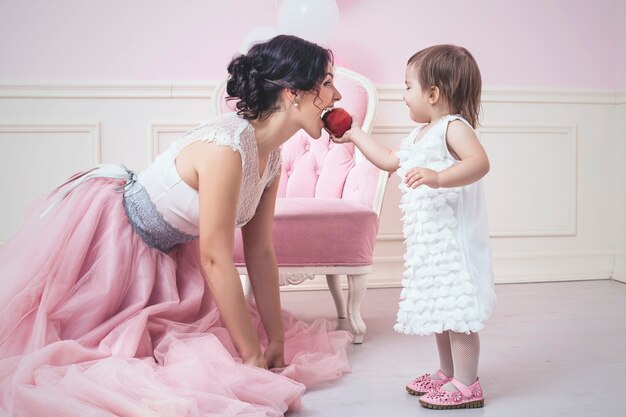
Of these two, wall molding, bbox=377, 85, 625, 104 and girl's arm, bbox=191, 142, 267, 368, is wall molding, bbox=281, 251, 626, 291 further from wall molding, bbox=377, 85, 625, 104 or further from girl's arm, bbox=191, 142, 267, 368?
girl's arm, bbox=191, 142, 267, 368

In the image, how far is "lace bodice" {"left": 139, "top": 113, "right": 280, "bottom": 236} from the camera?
5.68 feet

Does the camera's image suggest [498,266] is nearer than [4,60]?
No

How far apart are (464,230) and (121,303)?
91cm

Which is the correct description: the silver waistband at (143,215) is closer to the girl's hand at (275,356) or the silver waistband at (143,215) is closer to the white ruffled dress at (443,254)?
the girl's hand at (275,356)

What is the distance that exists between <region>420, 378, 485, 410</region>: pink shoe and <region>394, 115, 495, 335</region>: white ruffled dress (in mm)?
156

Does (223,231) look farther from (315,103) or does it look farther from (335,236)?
(335,236)

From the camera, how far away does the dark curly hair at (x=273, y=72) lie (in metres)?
1.75

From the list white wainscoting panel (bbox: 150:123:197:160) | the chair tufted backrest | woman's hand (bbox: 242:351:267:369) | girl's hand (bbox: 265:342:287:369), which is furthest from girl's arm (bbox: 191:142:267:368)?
white wainscoting panel (bbox: 150:123:197:160)

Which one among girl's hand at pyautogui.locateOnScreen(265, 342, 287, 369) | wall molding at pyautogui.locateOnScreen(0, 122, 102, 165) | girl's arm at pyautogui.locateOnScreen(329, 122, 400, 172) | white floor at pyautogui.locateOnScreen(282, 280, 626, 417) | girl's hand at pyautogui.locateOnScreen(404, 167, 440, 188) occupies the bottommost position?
white floor at pyautogui.locateOnScreen(282, 280, 626, 417)

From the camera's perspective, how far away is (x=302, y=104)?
1.78 m

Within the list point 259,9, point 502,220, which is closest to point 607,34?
point 502,220

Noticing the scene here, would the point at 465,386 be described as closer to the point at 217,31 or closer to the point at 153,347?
the point at 153,347

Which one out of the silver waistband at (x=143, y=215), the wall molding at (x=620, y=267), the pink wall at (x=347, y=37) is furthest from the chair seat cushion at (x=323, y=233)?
the wall molding at (x=620, y=267)

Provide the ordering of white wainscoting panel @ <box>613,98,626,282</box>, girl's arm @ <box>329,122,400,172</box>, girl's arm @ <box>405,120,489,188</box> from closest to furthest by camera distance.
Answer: girl's arm @ <box>405,120,489,188</box> → girl's arm @ <box>329,122,400,172</box> → white wainscoting panel @ <box>613,98,626,282</box>
